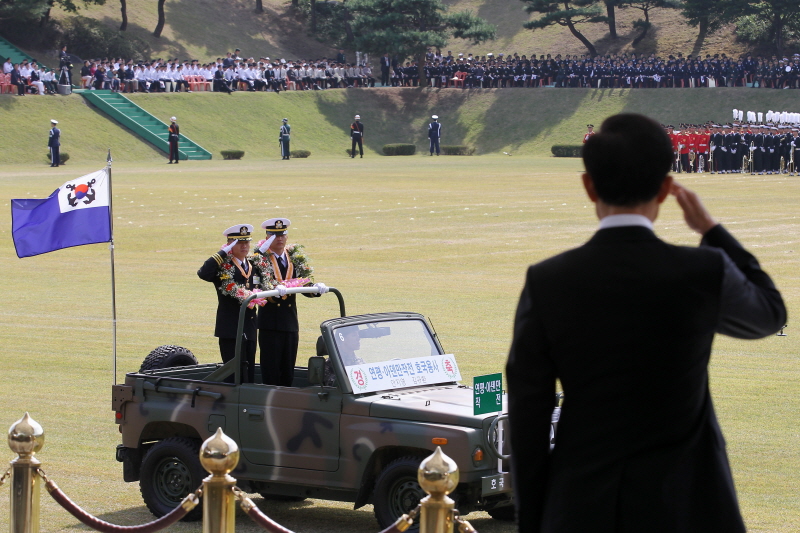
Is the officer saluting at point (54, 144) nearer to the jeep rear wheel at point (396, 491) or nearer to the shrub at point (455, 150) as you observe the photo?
the shrub at point (455, 150)

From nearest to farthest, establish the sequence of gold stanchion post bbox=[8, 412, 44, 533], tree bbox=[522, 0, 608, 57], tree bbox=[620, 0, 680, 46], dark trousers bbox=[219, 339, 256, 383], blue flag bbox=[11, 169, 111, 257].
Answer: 1. gold stanchion post bbox=[8, 412, 44, 533]
2. dark trousers bbox=[219, 339, 256, 383]
3. blue flag bbox=[11, 169, 111, 257]
4. tree bbox=[522, 0, 608, 57]
5. tree bbox=[620, 0, 680, 46]

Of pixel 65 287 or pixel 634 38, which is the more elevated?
pixel 634 38

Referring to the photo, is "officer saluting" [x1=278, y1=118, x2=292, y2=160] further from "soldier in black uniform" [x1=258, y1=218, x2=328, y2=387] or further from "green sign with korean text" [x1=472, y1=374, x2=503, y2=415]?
"green sign with korean text" [x1=472, y1=374, x2=503, y2=415]

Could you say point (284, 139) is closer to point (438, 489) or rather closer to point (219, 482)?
point (219, 482)

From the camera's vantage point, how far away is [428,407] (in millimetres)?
7180

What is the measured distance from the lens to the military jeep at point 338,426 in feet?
22.8

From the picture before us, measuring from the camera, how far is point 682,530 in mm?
3055

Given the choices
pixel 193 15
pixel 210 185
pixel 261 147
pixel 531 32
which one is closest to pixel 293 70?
pixel 261 147

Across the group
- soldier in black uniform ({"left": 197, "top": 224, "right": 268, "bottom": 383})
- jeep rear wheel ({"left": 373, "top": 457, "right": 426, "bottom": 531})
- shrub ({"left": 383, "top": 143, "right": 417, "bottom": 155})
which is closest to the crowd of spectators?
shrub ({"left": 383, "top": 143, "right": 417, "bottom": 155})

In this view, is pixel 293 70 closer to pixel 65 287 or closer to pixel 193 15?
pixel 193 15

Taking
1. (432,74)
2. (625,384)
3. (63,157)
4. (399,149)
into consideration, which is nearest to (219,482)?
(625,384)

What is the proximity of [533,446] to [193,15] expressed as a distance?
279ft

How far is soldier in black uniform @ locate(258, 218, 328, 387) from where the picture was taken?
899 centimetres

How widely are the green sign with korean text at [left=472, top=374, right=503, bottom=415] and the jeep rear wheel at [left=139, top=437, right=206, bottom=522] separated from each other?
79.7 inches
